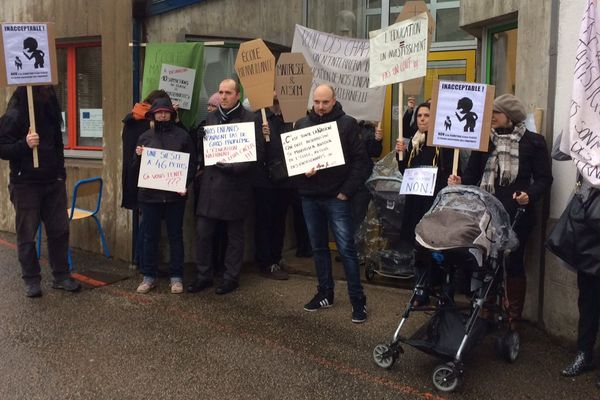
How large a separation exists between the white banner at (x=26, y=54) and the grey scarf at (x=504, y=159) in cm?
389

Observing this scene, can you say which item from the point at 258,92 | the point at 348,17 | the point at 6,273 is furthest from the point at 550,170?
the point at 6,273

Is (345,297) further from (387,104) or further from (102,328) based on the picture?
(387,104)

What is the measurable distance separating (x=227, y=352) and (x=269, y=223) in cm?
235

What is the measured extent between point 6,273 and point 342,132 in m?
3.97

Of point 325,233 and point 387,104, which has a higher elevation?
point 387,104

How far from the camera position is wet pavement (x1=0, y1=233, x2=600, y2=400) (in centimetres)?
403

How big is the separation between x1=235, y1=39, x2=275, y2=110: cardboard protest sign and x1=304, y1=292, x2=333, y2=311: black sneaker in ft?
6.28

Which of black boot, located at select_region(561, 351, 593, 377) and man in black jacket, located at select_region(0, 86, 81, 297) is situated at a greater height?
man in black jacket, located at select_region(0, 86, 81, 297)

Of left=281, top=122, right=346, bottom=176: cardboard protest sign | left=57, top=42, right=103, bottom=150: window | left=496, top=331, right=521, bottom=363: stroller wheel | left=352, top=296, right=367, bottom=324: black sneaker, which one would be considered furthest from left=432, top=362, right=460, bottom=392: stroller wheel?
left=57, top=42, right=103, bottom=150: window

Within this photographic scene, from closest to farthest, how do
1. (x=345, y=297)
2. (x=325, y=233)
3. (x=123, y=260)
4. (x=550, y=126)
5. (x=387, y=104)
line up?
(x=550, y=126) < (x=325, y=233) < (x=345, y=297) < (x=123, y=260) < (x=387, y=104)

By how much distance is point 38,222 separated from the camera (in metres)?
5.88

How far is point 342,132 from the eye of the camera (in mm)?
5250

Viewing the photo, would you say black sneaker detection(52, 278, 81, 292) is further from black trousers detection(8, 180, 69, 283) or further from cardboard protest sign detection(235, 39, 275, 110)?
cardboard protest sign detection(235, 39, 275, 110)

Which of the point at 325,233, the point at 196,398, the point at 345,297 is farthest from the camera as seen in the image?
the point at 345,297
